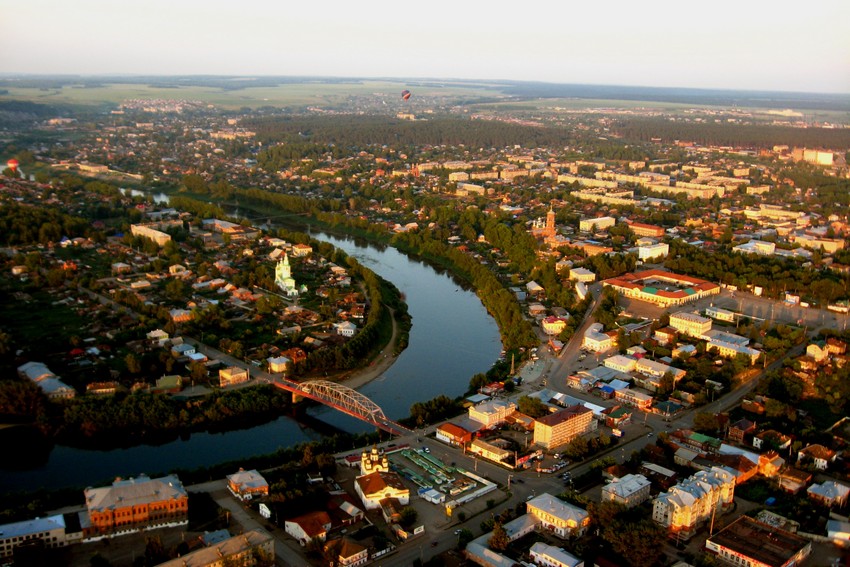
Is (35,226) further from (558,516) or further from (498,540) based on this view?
(558,516)

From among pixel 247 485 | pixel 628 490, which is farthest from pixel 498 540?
pixel 247 485

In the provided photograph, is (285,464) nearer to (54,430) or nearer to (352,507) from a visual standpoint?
(352,507)

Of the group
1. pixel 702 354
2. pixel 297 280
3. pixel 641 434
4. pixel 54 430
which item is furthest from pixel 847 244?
pixel 54 430

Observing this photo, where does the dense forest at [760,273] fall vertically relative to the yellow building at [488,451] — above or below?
above

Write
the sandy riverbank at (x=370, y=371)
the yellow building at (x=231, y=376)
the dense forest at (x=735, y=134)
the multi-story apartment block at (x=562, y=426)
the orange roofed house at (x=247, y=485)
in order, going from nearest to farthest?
the orange roofed house at (x=247, y=485) < the multi-story apartment block at (x=562, y=426) < the yellow building at (x=231, y=376) < the sandy riverbank at (x=370, y=371) < the dense forest at (x=735, y=134)

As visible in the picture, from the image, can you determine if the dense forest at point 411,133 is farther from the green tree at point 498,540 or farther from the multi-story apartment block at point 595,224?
the green tree at point 498,540

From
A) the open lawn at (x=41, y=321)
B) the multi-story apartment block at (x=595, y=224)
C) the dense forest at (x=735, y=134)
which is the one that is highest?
the dense forest at (x=735, y=134)

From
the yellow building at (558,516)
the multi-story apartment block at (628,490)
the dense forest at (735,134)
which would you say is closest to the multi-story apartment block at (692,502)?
the multi-story apartment block at (628,490)
